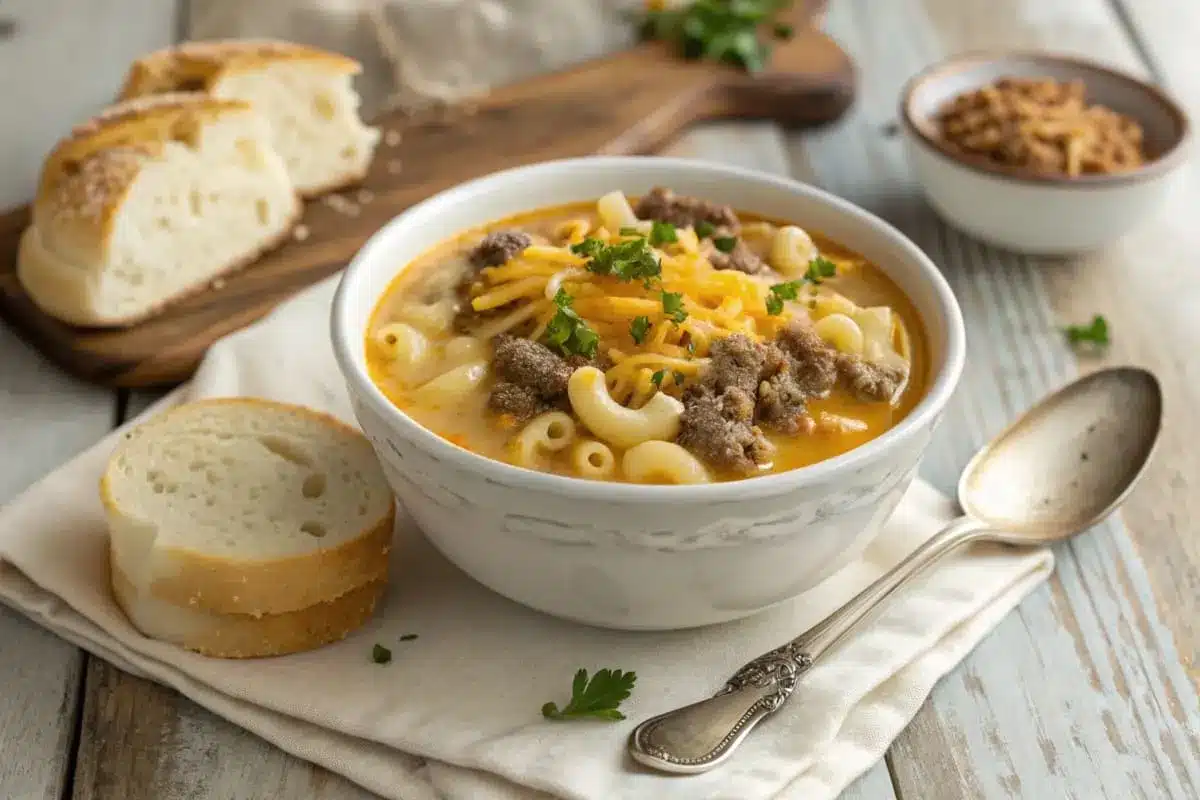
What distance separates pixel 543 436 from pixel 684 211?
0.81 metres

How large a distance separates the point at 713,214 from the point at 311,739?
55.6 inches

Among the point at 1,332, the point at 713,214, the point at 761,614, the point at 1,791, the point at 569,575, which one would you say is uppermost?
the point at 713,214

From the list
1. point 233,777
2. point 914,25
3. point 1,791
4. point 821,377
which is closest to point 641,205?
point 821,377

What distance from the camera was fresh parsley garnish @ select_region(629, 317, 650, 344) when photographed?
2572mm

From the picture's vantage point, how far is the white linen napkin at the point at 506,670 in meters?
2.40

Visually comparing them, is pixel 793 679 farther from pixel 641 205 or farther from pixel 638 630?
pixel 641 205

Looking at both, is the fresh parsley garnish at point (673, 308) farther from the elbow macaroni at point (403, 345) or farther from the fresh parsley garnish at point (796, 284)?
the elbow macaroni at point (403, 345)

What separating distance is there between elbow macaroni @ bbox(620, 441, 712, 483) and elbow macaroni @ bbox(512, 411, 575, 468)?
0.15m

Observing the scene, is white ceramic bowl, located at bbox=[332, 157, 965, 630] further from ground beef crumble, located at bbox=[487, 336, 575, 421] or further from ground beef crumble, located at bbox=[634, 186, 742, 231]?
ground beef crumble, located at bbox=[634, 186, 742, 231]

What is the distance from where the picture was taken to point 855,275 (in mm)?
3025

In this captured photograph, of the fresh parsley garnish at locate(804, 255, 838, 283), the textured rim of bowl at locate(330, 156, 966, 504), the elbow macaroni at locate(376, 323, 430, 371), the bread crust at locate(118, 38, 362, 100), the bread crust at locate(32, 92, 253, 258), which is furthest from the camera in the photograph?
the bread crust at locate(118, 38, 362, 100)

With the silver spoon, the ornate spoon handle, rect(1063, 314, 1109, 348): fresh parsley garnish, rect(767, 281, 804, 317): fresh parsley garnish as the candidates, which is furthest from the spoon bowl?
rect(767, 281, 804, 317): fresh parsley garnish

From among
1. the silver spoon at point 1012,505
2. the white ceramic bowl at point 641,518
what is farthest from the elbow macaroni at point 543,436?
the silver spoon at point 1012,505

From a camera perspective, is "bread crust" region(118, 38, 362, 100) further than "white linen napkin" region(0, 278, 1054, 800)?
Yes
